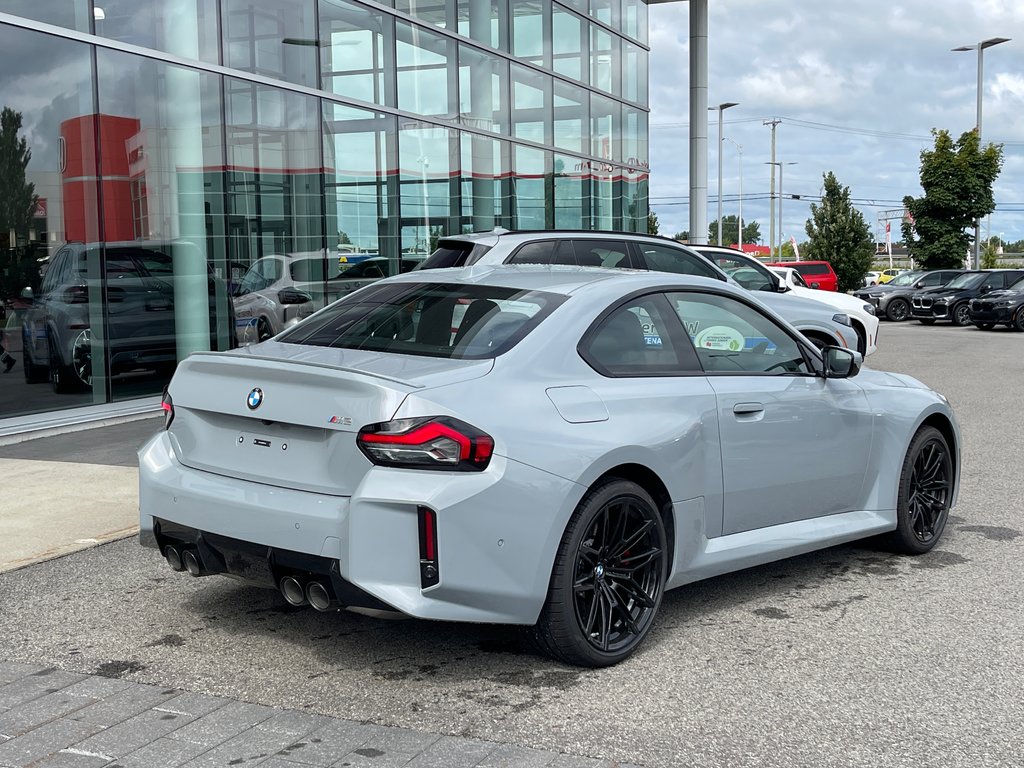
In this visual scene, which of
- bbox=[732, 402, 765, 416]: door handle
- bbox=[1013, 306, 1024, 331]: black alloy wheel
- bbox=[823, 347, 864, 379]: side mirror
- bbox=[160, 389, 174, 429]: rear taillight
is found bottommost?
bbox=[1013, 306, 1024, 331]: black alloy wheel

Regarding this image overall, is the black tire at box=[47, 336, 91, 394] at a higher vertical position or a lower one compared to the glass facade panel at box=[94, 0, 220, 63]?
lower

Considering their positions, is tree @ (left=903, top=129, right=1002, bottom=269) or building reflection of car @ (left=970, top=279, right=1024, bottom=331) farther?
tree @ (left=903, top=129, right=1002, bottom=269)

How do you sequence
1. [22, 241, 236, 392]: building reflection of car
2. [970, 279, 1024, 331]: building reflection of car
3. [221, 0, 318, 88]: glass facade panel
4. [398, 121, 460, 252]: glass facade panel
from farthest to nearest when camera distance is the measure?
[970, 279, 1024, 331]: building reflection of car < [398, 121, 460, 252]: glass facade panel < [221, 0, 318, 88]: glass facade panel < [22, 241, 236, 392]: building reflection of car

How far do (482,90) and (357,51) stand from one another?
162 inches

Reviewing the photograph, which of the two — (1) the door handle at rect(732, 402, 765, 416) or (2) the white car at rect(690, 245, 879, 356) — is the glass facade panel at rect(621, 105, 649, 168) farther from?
(1) the door handle at rect(732, 402, 765, 416)

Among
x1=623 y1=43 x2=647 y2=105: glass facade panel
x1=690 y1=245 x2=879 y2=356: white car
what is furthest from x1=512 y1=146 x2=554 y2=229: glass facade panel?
x1=690 y1=245 x2=879 y2=356: white car

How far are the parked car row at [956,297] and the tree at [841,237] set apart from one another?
20.8m

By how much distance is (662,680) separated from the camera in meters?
4.37

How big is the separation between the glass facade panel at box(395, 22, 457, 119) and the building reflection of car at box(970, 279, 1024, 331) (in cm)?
1682

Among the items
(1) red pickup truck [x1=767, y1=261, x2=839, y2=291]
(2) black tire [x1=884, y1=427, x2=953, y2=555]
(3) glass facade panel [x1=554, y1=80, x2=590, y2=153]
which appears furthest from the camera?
(1) red pickup truck [x1=767, y1=261, x2=839, y2=291]

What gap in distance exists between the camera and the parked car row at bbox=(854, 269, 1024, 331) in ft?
97.1

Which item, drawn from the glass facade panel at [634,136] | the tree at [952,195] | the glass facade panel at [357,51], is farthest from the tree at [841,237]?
the glass facade panel at [357,51]

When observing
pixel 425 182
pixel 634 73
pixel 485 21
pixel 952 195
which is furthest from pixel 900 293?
pixel 425 182

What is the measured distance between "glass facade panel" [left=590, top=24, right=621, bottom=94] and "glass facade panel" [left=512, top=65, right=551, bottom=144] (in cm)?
249
